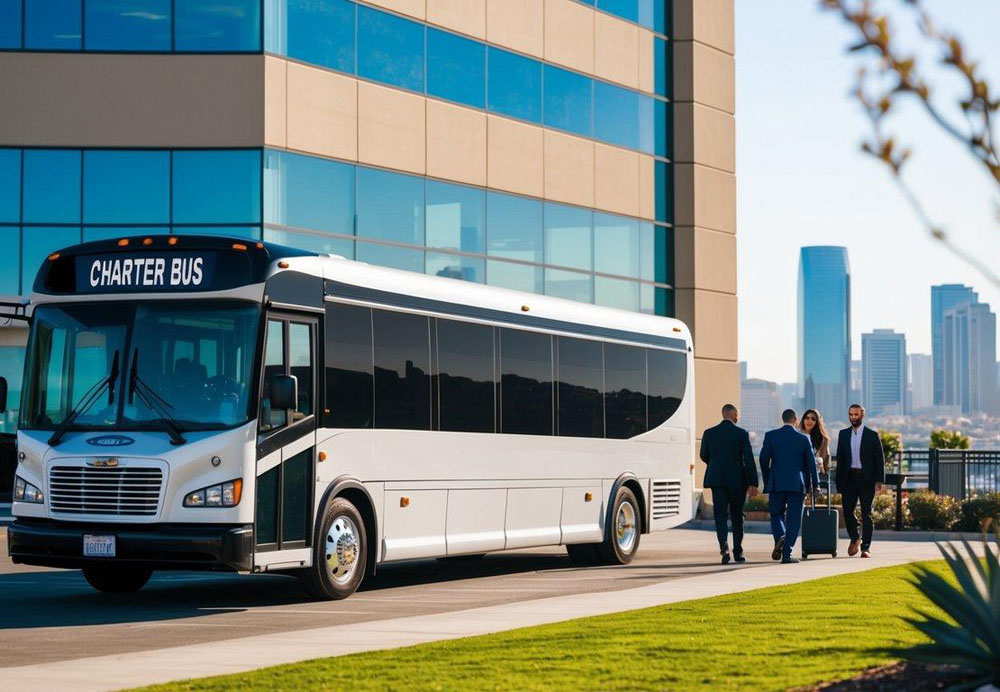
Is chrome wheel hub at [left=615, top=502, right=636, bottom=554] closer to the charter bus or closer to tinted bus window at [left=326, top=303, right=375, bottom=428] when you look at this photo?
the charter bus

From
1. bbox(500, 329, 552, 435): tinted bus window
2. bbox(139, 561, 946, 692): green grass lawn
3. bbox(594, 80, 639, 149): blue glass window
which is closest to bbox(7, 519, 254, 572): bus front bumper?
bbox(139, 561, 946, 692): green grass lawn

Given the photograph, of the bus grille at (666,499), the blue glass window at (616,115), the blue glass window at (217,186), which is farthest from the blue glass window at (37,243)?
the blue glass window at (616,115)

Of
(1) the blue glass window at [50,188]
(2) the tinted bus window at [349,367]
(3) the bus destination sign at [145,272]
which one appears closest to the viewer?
(3) the bus destination sign at [145,272]

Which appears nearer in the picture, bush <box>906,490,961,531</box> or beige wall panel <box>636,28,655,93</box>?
bush <box>906,490,961,531</box>

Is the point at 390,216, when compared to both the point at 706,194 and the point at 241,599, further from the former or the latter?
the point at 241,599

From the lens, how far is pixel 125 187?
29078mm

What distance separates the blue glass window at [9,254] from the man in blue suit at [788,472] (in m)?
14.6

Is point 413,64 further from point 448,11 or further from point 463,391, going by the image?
point 463,391

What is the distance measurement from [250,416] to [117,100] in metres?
16.3

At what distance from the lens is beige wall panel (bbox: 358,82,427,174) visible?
3070cm

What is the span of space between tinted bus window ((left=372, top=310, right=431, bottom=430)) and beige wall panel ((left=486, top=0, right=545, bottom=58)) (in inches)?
717

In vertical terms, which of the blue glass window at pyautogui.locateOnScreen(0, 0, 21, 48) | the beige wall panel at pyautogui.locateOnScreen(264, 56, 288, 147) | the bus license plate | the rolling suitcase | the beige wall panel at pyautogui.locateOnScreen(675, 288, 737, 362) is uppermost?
the blue glass window at pyautogui.locateOnScreen(0, 0, 21, 48)

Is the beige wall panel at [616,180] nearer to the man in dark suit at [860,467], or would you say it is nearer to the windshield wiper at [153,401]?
the man in dark suit at [860,467]

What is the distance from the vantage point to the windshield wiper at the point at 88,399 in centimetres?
1458
